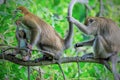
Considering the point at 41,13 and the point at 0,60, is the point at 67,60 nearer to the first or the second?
the point at 0,60

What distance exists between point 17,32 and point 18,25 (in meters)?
0.13

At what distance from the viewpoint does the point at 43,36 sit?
7879 mm

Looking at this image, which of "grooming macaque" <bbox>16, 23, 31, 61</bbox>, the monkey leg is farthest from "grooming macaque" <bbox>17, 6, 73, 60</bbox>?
the monkey leg

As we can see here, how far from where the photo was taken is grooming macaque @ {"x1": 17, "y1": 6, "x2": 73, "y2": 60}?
25.2ft

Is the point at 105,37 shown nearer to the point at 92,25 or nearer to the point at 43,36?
the point at 92,25

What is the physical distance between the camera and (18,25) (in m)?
7.53

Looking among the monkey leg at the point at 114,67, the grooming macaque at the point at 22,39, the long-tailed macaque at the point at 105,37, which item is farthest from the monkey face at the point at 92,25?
the grooming macaque at the point at 22,39

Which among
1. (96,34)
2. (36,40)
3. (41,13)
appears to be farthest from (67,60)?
(41,13)

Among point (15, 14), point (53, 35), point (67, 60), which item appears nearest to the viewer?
point (15, 14)

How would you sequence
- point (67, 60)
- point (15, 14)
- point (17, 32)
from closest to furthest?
1. point (15, 14)
2. point (67, 60)
3. point (17, 32)

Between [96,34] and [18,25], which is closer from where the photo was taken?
[18,25]

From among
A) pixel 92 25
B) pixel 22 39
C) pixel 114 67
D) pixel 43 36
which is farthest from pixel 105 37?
pixel 22 39

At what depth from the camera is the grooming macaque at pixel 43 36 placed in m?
7.67

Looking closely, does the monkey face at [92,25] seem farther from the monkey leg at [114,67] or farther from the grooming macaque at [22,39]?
the grooming macaque at [22,39]
